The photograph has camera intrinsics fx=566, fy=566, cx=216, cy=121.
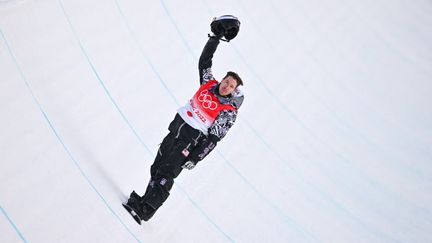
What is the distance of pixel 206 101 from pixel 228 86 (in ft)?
0.66

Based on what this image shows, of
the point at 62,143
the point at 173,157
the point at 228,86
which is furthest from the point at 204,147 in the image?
the point at 62,143

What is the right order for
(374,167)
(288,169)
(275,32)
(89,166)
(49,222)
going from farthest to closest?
(275,32)
(374,167)
(288,169)
(89,166)
(49,222)

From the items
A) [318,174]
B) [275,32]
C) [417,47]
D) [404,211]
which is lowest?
[404,211]

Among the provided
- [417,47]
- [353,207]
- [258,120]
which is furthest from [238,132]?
[417,47]

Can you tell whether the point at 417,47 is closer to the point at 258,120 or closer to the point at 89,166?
the point at 258,120

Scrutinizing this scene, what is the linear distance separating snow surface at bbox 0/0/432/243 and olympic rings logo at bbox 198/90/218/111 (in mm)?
914

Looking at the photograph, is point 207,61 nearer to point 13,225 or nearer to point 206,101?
point 206,101

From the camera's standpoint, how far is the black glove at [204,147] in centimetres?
385

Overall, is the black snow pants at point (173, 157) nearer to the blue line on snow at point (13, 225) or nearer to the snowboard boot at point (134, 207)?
the snowboard boot at point (134, 207)

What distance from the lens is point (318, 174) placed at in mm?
5703

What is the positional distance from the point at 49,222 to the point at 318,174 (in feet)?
9.98

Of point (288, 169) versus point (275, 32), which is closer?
point (288, 169)

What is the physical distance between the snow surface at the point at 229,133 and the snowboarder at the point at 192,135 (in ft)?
0.65

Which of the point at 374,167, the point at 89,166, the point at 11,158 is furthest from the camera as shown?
the point at 374,167
